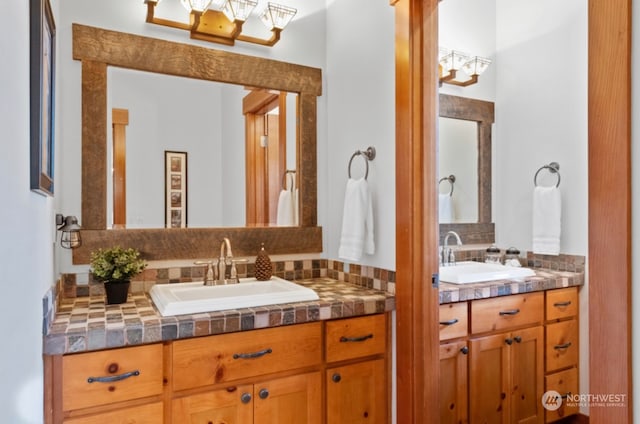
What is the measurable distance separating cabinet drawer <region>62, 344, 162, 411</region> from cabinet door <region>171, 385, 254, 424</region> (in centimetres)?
11

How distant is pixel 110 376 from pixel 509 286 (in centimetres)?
185

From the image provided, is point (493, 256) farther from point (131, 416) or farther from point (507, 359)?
point (131, 416)

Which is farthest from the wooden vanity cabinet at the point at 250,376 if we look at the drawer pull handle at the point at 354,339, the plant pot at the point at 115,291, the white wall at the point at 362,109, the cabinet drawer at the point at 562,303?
the cabinet drawer at the point at 562,303

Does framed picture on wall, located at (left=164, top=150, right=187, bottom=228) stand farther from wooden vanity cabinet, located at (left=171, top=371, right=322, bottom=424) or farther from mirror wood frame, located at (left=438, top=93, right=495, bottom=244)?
mirror wood frame, located at (left=438, top=93, right=495, bottom=244)

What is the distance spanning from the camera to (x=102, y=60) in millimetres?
1913

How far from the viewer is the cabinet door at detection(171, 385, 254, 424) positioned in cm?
149

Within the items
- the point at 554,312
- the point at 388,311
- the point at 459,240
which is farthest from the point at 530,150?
the point at 388,311

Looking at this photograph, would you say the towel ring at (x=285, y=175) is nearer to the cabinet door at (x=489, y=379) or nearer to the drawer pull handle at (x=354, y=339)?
the drawer pull handle at (x=354, y=339)

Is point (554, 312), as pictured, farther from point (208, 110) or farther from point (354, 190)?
point (208, 110)

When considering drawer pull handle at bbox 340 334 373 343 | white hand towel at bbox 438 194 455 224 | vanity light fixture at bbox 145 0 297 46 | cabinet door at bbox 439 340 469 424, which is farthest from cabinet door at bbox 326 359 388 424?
vanity light fixture at bbox 145 0 297 46

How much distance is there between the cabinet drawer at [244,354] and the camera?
149 cm

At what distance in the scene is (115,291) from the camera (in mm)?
1728

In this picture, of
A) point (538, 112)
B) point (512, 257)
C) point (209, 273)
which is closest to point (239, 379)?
point (209, 273)

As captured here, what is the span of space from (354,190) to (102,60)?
4.22 ft
